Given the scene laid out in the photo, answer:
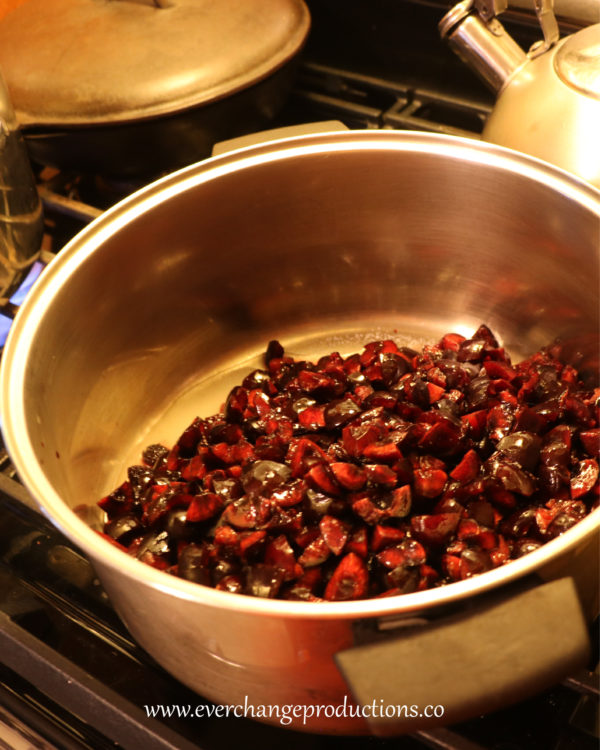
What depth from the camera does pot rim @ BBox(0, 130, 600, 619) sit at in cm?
51

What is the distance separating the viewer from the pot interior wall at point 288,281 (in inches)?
37.6

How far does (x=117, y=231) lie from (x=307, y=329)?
38 centimetres

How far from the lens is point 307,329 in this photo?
3.98 ft

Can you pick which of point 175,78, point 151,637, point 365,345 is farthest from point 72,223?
point 151,637

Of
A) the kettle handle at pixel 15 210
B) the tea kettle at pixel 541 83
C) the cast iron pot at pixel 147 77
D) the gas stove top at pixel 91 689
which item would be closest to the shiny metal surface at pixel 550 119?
the tea kettle at pixel 541 83

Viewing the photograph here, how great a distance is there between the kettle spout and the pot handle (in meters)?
0.76

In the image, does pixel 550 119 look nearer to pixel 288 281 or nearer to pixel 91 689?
pixel 288 281

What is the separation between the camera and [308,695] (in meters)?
0.62

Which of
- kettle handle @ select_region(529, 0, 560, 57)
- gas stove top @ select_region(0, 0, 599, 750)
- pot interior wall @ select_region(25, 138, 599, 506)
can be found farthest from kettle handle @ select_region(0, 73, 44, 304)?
kettle handle @ select_region(529, 0, 560, 57)

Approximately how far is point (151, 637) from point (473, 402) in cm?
51

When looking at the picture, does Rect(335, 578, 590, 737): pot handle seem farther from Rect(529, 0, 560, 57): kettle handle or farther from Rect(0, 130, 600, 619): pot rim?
Rect(529, 0, 560, 57): kettle handle

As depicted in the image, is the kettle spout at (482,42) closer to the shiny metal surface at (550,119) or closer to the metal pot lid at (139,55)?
the shiny metal surface at (550,119)

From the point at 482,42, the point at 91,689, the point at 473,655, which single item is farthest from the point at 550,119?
the point at 91,689

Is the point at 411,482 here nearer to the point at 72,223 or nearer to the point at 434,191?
the point at 434,191
